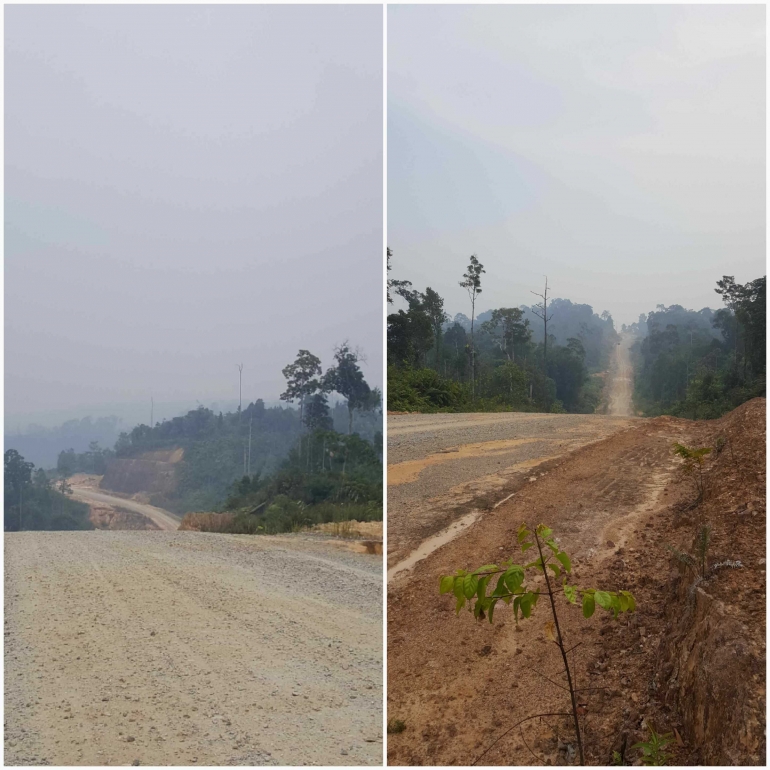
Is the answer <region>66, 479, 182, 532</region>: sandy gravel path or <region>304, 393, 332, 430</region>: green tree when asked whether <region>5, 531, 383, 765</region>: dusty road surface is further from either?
<region>304, 393, 332, 430</region>: green tree

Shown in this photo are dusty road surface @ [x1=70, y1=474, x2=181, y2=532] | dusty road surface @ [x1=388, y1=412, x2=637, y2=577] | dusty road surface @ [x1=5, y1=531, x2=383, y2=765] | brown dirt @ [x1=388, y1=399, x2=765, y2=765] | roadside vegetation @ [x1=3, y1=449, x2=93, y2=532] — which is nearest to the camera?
brown dirt @ [x1=388, y1=399, x2=765, y2=765]

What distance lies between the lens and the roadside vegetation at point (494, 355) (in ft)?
8.24

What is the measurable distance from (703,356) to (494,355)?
2.92ft

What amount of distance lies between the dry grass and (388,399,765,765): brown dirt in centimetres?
467

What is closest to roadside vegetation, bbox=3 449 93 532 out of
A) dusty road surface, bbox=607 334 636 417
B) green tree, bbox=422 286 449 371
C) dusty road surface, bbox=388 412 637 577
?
dusty road surface, bbox=388 412 637 577

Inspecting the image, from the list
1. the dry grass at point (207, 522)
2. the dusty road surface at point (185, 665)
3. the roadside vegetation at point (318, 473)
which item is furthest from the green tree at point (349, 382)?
the dusty road surface at point (185, 665)

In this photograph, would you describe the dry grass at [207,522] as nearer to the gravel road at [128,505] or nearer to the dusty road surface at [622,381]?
the gravel road at [128,505]

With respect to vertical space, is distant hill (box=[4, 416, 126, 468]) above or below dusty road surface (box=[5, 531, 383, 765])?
above

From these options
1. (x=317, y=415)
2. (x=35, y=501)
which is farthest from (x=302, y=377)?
(x=35, y=501)

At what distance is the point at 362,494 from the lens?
7.27 meters

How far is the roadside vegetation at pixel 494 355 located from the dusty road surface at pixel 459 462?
0.35ft

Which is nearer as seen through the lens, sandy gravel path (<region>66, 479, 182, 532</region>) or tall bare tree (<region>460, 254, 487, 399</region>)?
tall bare tree (<region>460, 254, 487, 399</region>)

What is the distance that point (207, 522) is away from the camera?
22.3ft

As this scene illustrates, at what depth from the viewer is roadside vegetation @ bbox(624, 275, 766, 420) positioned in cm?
223
